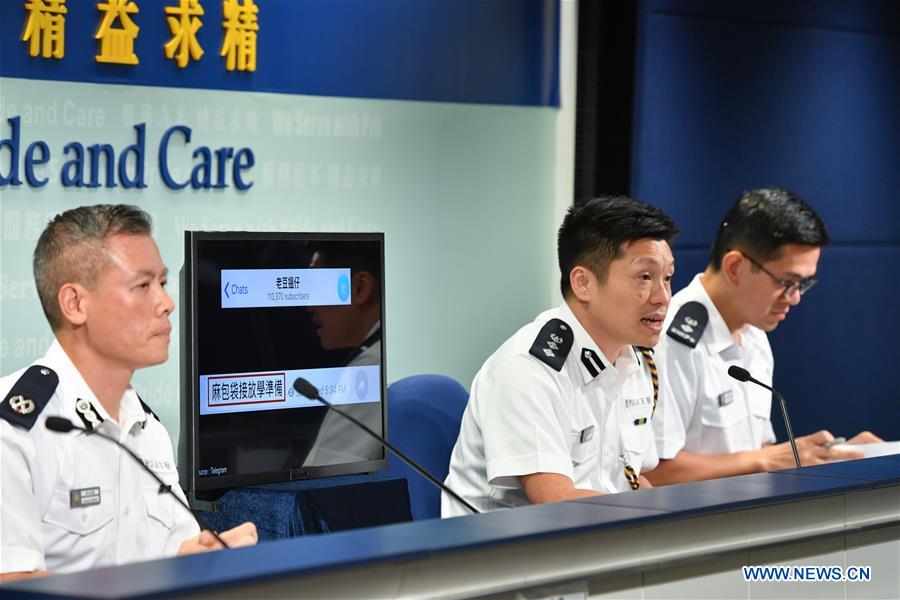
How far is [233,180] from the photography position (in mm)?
3674

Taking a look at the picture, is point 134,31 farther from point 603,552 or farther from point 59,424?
point 603,552

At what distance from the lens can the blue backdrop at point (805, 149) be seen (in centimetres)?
458

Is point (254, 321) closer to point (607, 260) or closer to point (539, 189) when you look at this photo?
point (607, 260)

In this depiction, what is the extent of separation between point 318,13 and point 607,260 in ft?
4.59

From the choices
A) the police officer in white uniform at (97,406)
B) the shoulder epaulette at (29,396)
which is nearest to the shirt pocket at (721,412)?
the police officer in white uniform at (97,406)

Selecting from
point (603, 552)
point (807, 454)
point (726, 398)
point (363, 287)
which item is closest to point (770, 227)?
point (726, 398)

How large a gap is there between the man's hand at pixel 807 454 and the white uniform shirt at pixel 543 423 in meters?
0.49

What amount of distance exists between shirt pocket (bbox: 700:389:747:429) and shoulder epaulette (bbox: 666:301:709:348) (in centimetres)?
15

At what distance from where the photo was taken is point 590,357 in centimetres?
278

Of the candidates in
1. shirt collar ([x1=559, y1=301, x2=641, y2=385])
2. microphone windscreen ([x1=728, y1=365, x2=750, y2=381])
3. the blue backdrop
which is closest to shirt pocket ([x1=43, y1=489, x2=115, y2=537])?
shirt collar ([x1=559, y1=301, x2=641, y2=385])

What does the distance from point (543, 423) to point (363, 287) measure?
0.44 meters

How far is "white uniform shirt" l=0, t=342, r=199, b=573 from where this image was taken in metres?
1.99

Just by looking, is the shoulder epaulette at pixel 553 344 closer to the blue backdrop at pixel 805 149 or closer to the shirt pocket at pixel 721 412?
the shirt pocket at pixel 721 412

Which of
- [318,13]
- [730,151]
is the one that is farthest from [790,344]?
[318,13]
